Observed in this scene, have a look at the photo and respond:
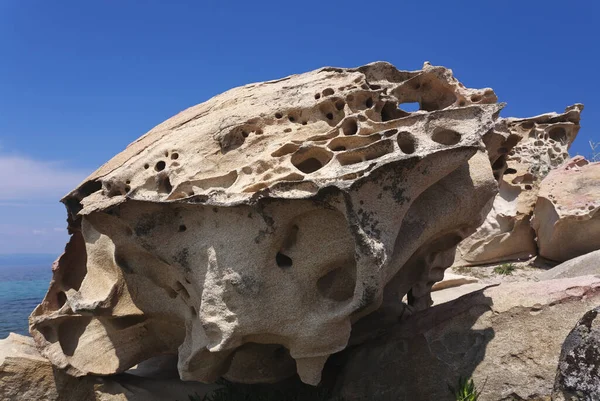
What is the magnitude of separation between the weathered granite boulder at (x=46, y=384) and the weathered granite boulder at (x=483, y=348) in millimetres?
2442

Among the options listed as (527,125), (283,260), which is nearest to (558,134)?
Result: (527,125)

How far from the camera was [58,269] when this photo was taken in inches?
267

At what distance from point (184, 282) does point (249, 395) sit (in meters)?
1.86

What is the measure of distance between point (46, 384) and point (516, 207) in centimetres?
885

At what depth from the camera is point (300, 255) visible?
4617 mm

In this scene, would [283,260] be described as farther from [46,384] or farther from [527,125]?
[527,125]

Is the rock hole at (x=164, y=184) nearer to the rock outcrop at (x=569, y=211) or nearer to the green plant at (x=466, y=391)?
the green plant at (x=466, y=391)

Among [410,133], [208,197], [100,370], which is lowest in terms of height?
[100,370]

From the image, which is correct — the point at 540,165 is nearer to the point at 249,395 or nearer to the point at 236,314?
the point at 249,395

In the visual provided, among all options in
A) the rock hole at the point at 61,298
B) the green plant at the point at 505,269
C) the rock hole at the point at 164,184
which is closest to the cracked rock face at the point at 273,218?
the rock hole at the point at 164,184

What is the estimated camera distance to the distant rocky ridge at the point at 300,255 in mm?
4539

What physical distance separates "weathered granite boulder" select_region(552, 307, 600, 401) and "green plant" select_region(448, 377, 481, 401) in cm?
175

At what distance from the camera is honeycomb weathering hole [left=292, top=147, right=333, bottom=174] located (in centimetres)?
482

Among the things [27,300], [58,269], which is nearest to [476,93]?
[58,269]
